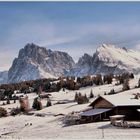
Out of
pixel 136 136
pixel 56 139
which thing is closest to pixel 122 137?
pixel 136 136

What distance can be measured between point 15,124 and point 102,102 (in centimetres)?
2197

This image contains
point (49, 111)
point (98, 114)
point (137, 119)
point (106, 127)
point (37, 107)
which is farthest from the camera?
point (37, 107)

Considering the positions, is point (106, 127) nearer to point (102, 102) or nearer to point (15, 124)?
point (102, 102)

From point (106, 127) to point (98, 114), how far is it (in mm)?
13106

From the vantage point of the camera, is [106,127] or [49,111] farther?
[49,111]

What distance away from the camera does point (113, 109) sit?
7381 centimetres

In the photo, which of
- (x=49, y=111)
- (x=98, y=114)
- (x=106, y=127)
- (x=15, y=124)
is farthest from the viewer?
(x=49, y=111)

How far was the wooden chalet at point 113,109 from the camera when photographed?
71312mm

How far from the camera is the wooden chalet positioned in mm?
71312

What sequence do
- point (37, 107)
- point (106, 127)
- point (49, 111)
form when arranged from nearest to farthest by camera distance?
point (106, 127), point (49, 111), point (37, 107)

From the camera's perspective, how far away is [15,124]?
9100cm

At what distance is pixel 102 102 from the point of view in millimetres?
78375

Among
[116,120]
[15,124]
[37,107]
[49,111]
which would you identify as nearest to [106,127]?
[116,120]

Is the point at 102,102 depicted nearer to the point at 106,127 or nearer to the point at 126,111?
the point at 126,111
